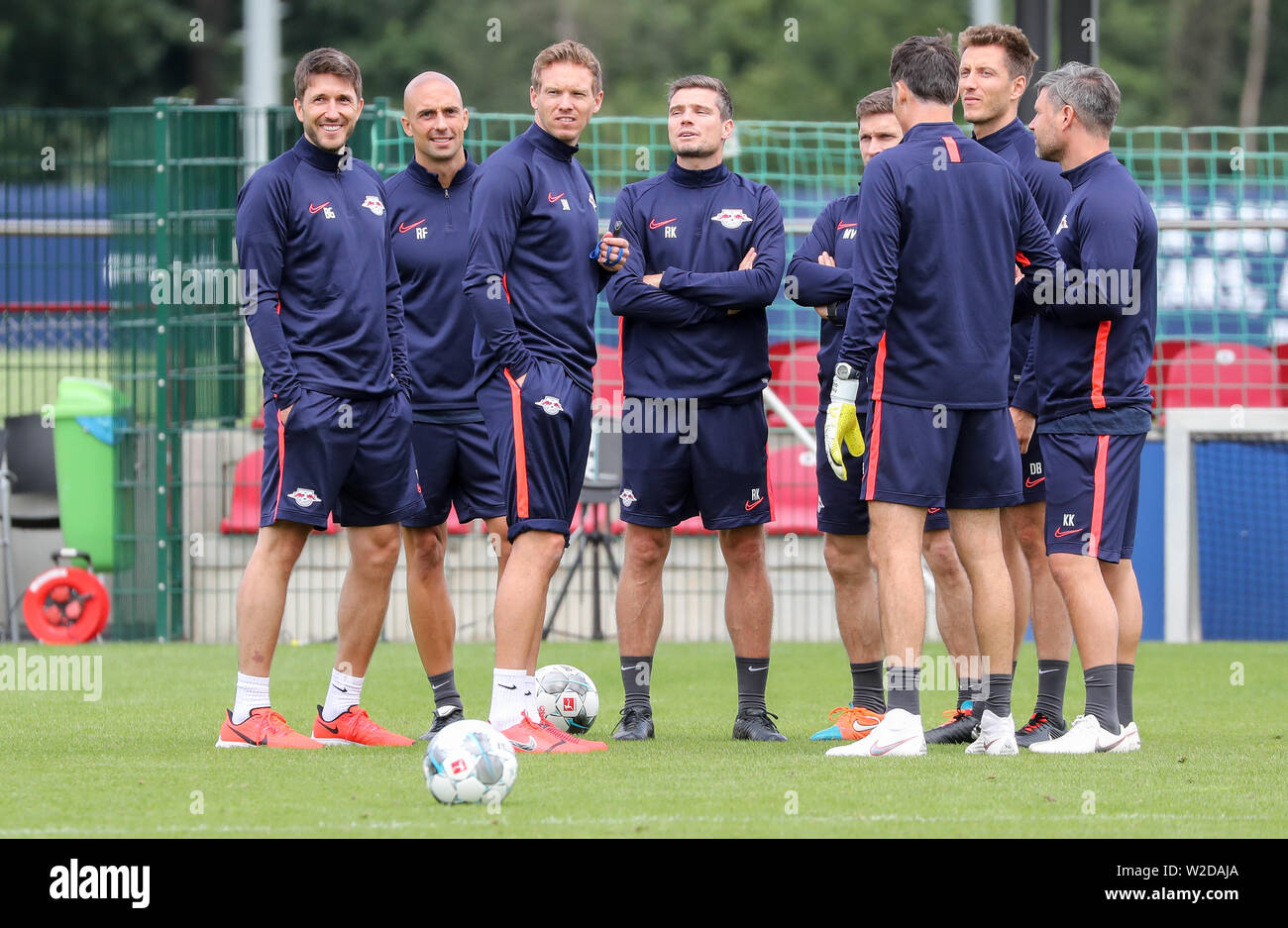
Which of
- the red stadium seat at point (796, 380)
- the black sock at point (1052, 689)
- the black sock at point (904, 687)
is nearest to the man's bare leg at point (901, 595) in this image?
the black sock at point (904, 687)

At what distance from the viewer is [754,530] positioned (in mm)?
6996

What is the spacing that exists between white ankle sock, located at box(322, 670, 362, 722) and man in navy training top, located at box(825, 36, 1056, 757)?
1.83 metres

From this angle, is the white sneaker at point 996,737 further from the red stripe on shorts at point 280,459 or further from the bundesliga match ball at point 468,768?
the red stripe on shorts at point 280,459

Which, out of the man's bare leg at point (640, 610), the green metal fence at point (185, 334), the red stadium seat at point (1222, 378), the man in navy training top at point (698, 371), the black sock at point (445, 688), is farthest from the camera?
the red stadium seat at point (1222, 378)

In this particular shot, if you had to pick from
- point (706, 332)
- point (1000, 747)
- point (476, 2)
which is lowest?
point (1000, 747)

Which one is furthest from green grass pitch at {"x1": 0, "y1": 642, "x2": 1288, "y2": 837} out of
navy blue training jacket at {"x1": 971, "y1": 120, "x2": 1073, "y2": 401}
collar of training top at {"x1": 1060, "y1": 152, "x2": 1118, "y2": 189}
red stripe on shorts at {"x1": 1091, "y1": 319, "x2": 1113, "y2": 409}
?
collar of training top at {"x1": 1060, "y1": 152, "x2": 1118, "y2": 189}

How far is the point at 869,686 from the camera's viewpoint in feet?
23.5

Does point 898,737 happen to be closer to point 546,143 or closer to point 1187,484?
point 546,143

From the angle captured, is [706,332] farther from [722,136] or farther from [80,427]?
[80,427]

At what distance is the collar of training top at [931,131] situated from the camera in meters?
6.24

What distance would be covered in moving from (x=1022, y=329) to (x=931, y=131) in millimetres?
1225

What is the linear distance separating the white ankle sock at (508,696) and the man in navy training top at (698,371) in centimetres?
59
